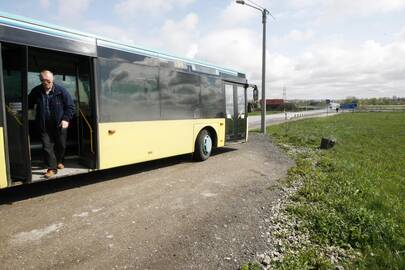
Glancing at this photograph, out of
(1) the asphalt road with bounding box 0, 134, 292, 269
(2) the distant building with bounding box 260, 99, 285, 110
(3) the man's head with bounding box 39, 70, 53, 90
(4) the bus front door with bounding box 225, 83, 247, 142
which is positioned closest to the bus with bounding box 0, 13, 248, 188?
(3) the man's head with bounding box 39, 70, 53, 90

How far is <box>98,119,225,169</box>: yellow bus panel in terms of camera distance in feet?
22.3

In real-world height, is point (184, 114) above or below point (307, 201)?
above

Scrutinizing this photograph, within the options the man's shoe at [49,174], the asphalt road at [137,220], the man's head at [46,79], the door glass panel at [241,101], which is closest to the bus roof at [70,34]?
the man's head at [46,79]

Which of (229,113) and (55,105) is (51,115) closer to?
(55,105)

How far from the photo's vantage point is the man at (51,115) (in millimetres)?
6000

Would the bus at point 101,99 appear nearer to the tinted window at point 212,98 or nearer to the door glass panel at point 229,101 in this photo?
the tinted window at point 212,98

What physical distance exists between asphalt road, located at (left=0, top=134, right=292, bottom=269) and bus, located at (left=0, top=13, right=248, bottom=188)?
547 millimetres

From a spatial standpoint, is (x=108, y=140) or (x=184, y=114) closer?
(x=108, y=140)

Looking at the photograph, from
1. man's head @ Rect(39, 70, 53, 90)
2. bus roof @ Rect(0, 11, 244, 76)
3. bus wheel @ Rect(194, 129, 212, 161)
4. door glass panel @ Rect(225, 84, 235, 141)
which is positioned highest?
bus roof @ Rect(0, 11, 244, 76)

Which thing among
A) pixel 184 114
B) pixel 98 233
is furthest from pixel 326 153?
pixel 98 233

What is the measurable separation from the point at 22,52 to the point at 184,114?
449cm

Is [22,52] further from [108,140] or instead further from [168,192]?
[168,192]

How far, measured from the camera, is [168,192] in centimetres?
663

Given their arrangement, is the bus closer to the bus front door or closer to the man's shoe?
the man's shoe
